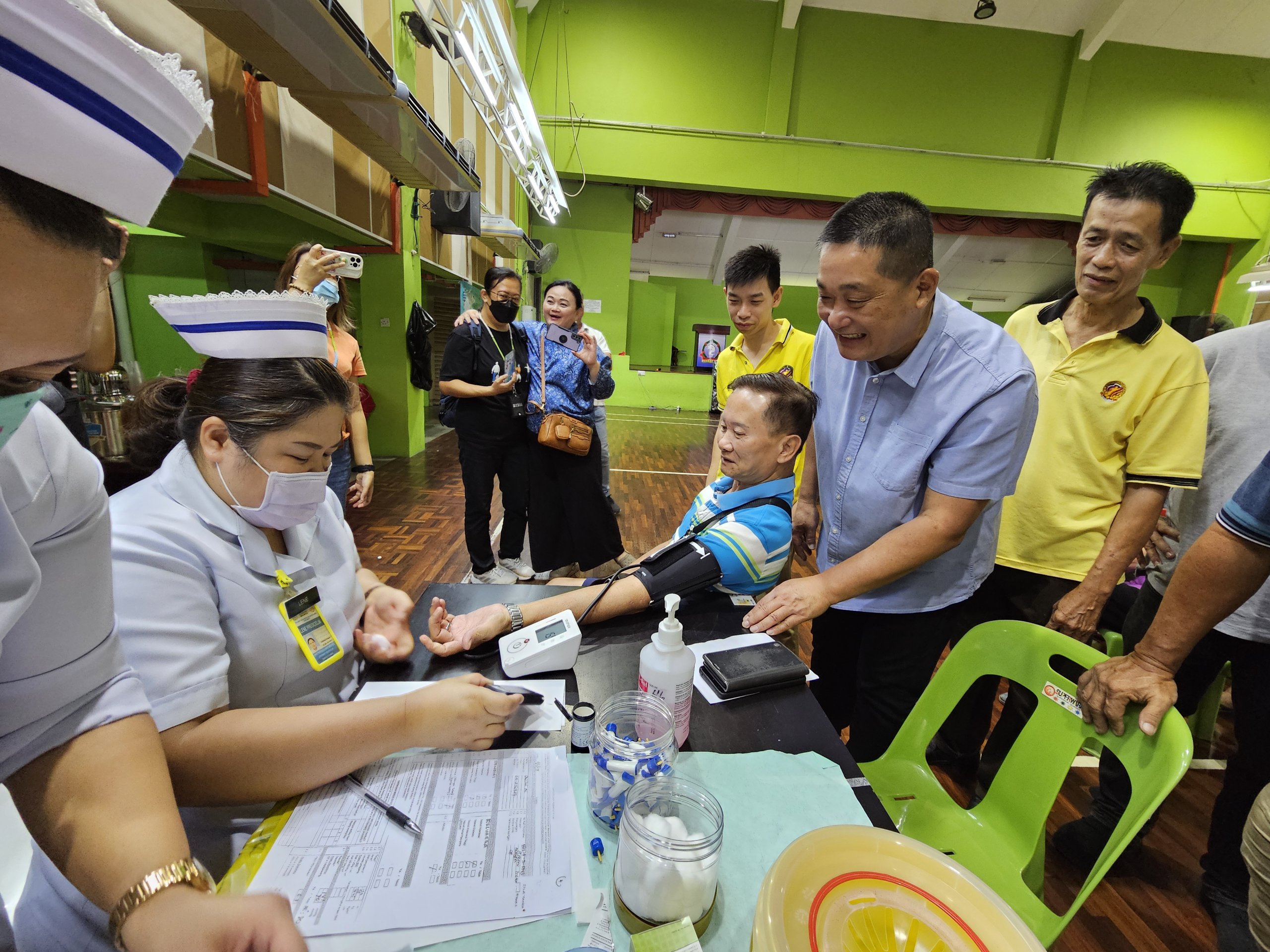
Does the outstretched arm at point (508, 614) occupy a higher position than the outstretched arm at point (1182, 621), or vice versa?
the outstretched arm at point (1182, 621)

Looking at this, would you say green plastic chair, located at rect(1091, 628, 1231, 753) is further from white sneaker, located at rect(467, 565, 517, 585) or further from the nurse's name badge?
white sneaker, located at rect(467, 565, 517, 585)

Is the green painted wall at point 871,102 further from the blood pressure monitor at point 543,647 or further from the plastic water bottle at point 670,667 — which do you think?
the plastic water bottle at point 670,667

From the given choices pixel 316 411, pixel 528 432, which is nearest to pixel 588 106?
pixel 528 432

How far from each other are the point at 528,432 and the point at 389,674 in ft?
6.84

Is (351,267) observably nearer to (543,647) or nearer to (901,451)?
(543,647)

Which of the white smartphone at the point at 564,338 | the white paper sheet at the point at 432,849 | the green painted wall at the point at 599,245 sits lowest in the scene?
the white paper sheet at the point at 432,849

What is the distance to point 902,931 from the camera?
0.49m

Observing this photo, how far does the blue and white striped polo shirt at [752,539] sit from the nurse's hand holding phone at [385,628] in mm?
692

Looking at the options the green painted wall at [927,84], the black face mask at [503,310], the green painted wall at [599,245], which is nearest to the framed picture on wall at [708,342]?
the green painted wall at [599,245]

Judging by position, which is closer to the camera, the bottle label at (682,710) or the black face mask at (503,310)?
the bottle label at (682,710)

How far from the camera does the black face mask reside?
2.89 metres

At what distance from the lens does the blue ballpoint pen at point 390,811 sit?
2.17ft

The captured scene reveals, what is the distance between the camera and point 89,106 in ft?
1.16

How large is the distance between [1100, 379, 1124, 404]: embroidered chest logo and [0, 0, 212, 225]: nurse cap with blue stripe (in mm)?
1946
